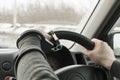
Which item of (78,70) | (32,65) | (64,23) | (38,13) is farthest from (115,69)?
(38,13)

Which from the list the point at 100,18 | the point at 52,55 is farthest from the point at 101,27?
the point at 52,55

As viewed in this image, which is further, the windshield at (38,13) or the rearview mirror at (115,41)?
the windshield at (38,13)

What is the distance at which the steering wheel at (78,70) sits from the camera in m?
1.46

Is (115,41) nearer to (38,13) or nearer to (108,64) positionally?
(38,13)

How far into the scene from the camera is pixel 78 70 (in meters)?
1.51

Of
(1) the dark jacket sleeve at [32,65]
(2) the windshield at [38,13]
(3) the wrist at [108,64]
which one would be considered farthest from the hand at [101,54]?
(2) the windshield at [38,13]

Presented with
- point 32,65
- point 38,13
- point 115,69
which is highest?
point 32,65

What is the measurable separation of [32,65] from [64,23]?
218 centimetres

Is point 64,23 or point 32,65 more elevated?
point 32,65

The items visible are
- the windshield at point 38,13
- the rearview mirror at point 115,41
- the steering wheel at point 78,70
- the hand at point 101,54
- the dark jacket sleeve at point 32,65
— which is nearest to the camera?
the dark jacket sleeve at point 32,65

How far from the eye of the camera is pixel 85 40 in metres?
Answer: 1.50

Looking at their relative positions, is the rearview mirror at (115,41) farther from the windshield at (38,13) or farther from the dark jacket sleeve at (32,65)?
the dark jacket sleeve at (32,65)

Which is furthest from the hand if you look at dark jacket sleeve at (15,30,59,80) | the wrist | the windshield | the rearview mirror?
the windshield

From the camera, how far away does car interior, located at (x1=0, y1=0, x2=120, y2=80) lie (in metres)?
1.80
